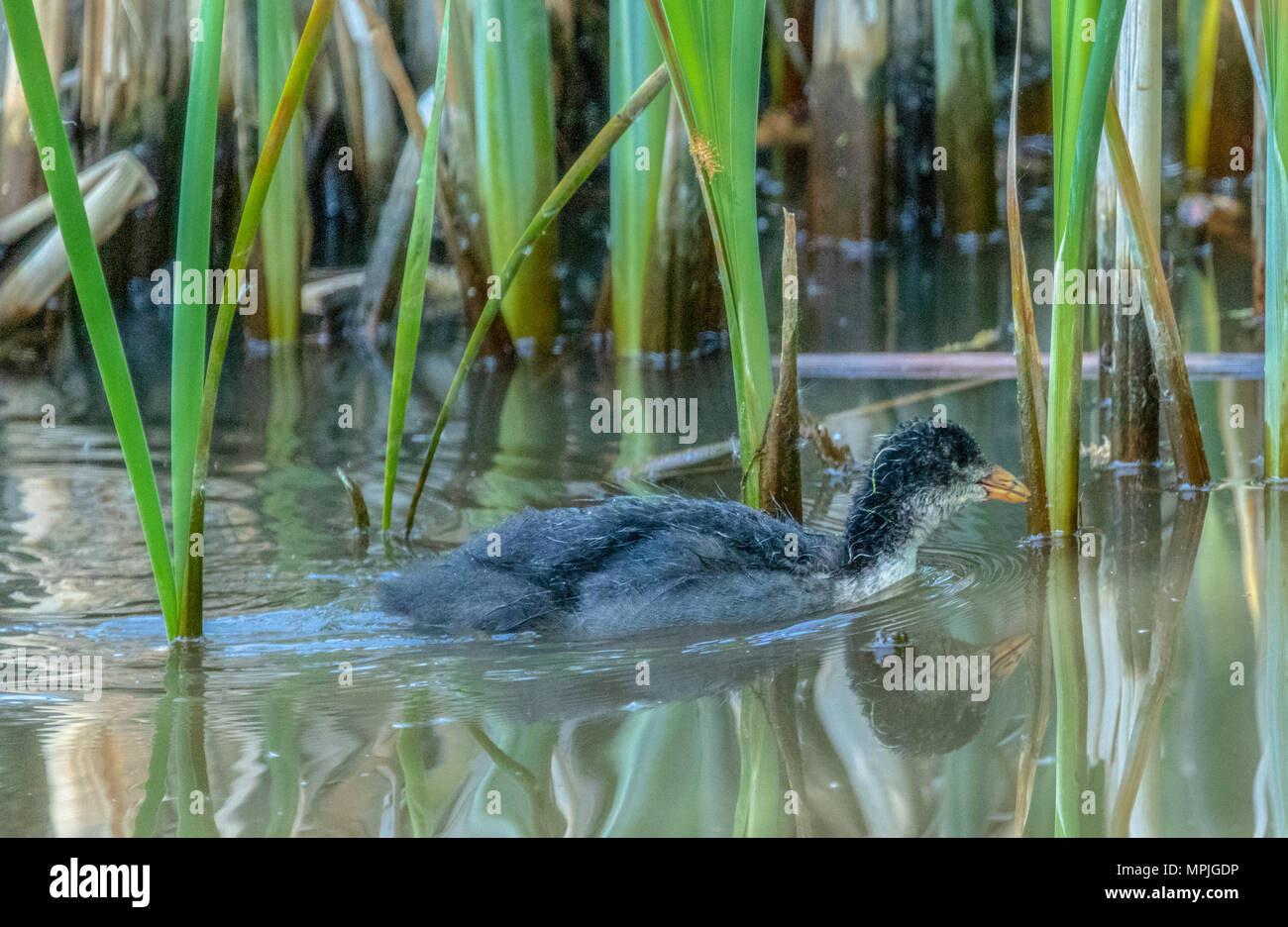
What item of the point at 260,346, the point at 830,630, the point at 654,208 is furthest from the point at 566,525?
the point at 260,346

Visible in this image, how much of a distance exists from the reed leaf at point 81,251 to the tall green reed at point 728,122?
4.94 ft

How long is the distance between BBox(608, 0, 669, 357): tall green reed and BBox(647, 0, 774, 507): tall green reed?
2.08 metres

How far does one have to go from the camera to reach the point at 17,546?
182 inches

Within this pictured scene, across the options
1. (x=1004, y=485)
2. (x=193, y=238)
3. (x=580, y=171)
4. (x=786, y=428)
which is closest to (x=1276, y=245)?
(x=1004, y=485)

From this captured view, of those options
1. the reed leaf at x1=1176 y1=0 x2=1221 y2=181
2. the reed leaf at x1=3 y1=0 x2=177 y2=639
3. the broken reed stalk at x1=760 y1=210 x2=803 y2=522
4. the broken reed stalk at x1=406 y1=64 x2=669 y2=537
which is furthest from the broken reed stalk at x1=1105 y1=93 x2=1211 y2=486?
the reed leaf at x1=1176 y1=0 x2=1221 y2=181

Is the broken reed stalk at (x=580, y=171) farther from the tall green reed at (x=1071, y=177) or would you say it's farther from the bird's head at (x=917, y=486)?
the bird's head at (x=917, y=486)

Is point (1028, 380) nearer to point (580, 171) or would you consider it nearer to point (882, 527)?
point (882, 527)

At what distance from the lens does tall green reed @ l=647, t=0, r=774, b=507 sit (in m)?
3.80

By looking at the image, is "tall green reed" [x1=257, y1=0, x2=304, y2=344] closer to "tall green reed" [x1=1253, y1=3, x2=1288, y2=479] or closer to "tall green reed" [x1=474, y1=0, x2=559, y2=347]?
"tall green reed" [x1=474, y1=0, x2=559, y2=347]

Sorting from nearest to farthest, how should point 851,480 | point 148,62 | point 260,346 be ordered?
point 851,480 → point 260,346 → point 148,62

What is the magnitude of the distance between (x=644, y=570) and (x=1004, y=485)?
1231 mm

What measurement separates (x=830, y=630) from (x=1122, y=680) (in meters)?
0.80

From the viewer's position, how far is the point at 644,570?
12.8ft

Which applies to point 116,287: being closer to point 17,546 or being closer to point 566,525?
point 17,546
